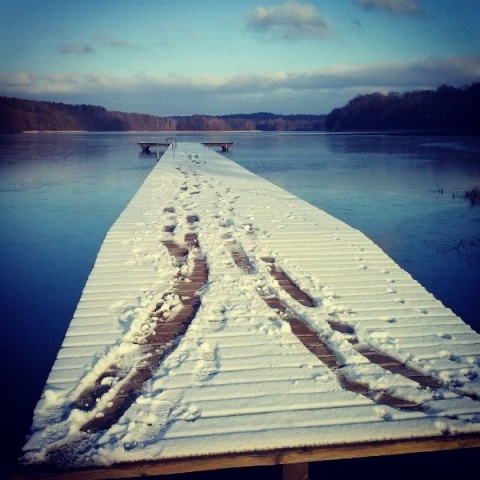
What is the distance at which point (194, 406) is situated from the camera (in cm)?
227

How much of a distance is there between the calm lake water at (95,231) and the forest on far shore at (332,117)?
54980 mm

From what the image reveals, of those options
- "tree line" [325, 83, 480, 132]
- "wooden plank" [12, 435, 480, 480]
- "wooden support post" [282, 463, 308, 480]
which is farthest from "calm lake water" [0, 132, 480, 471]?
"tree line" [325, 83, 480, 132]

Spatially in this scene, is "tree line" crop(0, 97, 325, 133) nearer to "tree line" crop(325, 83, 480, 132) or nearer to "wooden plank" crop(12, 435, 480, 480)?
"tree line" crop(325, 83, 480, 132)

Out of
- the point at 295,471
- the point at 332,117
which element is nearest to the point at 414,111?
the point at 332,117

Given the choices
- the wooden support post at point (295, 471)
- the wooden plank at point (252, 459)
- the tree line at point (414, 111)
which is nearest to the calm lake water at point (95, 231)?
the wooden plank at point (252, 459)

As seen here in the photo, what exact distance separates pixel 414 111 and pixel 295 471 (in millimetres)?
82908

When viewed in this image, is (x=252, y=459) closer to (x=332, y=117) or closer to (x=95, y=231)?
(x=95, y=231)

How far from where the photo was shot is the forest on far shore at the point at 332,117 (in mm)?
66625

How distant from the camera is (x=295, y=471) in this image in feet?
6.95

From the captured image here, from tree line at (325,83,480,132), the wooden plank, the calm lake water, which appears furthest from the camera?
tree line at (325,83,480,132)

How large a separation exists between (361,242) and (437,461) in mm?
2987

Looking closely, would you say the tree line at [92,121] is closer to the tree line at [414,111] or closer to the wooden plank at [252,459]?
the tree line at [414,111]

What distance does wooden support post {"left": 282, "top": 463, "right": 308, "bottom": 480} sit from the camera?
211 cm

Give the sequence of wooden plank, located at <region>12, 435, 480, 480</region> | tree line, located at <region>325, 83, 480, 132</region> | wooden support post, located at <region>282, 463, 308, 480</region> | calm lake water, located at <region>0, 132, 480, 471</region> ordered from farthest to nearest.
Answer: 1. tree line, located at <region>325, 83, 480, 132</region>
2. calm lake water, located at <region>0, 132, 480, 471</region>
3. wooden support post, located at <region>282, 463, 308, 480</region>
4. wooden plank, located at <region>12, 435, 480, 480</region>
